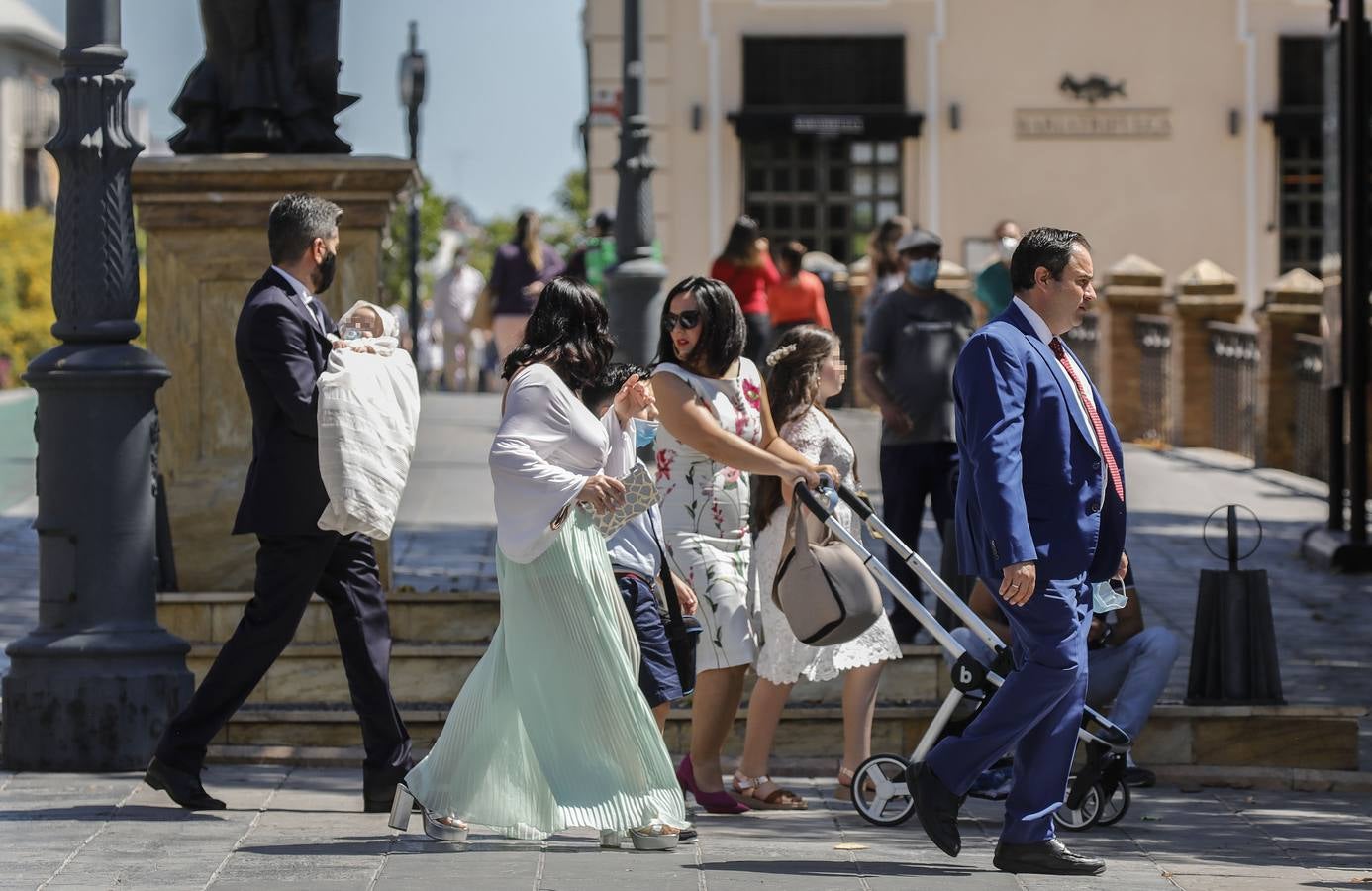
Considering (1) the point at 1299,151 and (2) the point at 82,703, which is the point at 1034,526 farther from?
(1) the point at 1299,151

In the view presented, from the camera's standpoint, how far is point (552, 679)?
711 cm

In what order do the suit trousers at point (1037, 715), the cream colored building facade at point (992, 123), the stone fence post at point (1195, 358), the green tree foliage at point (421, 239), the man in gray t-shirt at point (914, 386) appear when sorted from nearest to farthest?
1. the suit trousers at point (1037, 715)
2. the man in gray t-shirt at point (914, 386)
3. the stone fence post at point (1195, 358)
4. the cream colored building facade at point (992, 123)
5. the green tree foliage at point (421, 239)

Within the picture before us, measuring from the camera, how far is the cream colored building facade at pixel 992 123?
33.5 metres

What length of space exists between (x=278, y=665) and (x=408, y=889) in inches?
117

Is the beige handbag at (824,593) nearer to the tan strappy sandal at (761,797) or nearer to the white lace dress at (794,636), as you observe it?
the white lace dress at (794,636)

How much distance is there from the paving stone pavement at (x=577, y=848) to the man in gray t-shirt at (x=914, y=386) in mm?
2533

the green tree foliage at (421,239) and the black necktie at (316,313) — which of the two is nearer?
the black necktie at (316,313)

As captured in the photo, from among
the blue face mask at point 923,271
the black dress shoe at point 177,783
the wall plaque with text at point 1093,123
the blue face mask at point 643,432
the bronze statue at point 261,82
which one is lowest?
the black dress shoe at point 177,783

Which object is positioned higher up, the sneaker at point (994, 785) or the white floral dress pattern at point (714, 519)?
the white floral dress pattern at point (714, 519)

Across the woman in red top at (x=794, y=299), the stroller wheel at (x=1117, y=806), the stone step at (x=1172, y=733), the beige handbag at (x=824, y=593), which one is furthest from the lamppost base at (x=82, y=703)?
the woman in red top at (x=794, y=299)

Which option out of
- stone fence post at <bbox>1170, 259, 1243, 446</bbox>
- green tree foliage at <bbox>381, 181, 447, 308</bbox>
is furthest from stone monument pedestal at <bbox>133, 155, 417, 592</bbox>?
green tree foliage at <bbox>381, 181, 447, 308</bbox>

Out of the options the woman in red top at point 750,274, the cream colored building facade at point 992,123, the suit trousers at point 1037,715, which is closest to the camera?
the suit trousers at point 1037,715

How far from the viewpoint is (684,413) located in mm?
8000

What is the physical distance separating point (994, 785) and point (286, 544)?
243 centimetres
